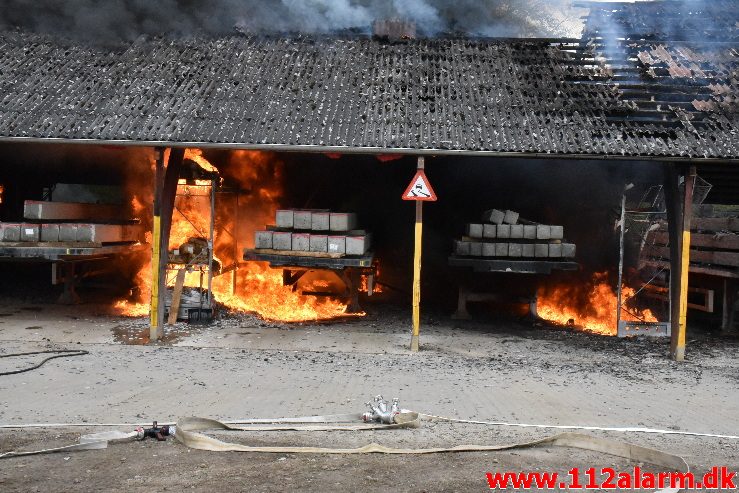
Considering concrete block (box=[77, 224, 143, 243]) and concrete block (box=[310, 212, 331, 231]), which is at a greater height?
concrete block (box=[310, 212, 331, 231])

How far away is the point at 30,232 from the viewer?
13.7m

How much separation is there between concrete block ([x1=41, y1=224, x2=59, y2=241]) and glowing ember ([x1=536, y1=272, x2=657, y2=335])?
1036 centimetres

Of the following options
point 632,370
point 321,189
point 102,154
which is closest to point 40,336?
point 102,154

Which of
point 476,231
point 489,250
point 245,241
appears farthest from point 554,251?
point 245,241

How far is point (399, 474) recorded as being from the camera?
19.8 ft

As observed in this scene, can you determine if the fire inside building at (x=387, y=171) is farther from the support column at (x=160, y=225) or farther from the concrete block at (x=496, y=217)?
the concrete block at (x=496, y=217)

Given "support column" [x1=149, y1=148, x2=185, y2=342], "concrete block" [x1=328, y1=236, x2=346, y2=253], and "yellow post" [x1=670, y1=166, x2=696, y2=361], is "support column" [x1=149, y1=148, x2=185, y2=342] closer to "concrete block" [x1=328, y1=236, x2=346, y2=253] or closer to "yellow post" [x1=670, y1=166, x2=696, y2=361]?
"concrete block" [x1=328, y1=236, x2=346, y2=253]

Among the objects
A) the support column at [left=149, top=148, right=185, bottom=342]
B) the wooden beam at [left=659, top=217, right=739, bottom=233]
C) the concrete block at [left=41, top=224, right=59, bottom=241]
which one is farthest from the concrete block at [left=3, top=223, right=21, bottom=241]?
the wooden beam at [left=659, top=217, right=739, bottom=233]

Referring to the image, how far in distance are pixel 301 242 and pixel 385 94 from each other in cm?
321

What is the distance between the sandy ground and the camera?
6.04 m

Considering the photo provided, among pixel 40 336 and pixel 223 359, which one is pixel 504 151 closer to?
pixel 223 359

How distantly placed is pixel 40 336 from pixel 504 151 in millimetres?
8749

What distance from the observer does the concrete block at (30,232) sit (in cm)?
1370

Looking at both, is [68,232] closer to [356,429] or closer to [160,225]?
[160,225]
